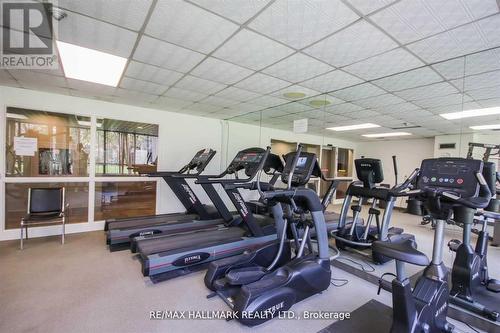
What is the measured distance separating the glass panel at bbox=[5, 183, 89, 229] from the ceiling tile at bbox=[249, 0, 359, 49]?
4603mm

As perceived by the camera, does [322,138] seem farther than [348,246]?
Yes

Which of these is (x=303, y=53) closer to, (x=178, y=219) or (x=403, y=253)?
(x=403, y=253)

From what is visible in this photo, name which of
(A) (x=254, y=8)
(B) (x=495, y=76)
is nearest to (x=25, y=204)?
(A) (x=254, y=8)

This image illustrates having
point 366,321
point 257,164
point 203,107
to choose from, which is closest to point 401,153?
point 257,164

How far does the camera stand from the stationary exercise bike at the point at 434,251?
5.31 ft

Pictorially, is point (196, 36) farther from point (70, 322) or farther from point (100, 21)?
point (70, 322)

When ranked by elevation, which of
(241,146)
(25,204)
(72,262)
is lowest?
(72,262)

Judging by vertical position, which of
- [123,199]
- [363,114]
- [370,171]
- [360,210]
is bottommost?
[123,199]

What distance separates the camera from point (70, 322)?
2.10 meters


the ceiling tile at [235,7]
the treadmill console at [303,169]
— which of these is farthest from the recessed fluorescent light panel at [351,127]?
the ceiling tile at [235,7]

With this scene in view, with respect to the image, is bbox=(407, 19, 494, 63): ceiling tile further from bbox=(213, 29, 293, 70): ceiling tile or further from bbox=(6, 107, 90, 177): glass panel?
bbox=(6, 107, 90, 177): glass panel

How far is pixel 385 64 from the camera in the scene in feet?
8.84

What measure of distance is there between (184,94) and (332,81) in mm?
2429

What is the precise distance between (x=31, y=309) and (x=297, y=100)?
4348mm
